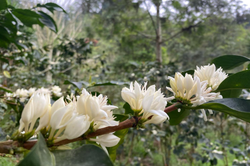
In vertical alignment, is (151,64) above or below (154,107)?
above

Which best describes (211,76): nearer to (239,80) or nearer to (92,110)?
(239,80)

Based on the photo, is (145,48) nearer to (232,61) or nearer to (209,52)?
(209,52)

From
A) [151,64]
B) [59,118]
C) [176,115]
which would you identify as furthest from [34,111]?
[151,64]

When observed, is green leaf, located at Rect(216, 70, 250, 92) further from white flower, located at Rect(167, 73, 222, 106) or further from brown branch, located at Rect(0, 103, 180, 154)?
brown branch, located at Rect(0, 103, 180, 154)

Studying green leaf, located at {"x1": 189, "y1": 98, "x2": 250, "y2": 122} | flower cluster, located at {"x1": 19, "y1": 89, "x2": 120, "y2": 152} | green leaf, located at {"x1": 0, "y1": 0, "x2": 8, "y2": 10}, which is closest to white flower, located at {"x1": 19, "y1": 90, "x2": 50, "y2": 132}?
flower cluster, located at {"x1": 19, "y1": 89, "x2": 120, "y2": 152}

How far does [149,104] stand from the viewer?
0.22m

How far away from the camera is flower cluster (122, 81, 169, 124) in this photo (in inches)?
8.8

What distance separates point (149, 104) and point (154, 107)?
0.03 ft

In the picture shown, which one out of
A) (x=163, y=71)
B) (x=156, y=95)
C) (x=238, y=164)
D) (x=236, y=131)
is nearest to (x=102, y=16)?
(x=163, y=71)

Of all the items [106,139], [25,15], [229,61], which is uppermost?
[25,15]

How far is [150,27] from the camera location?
340 centimetres

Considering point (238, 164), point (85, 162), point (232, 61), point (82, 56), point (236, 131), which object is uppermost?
point (82, 56)

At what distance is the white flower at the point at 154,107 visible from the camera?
0.73ft

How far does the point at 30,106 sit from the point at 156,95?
0.54ft
